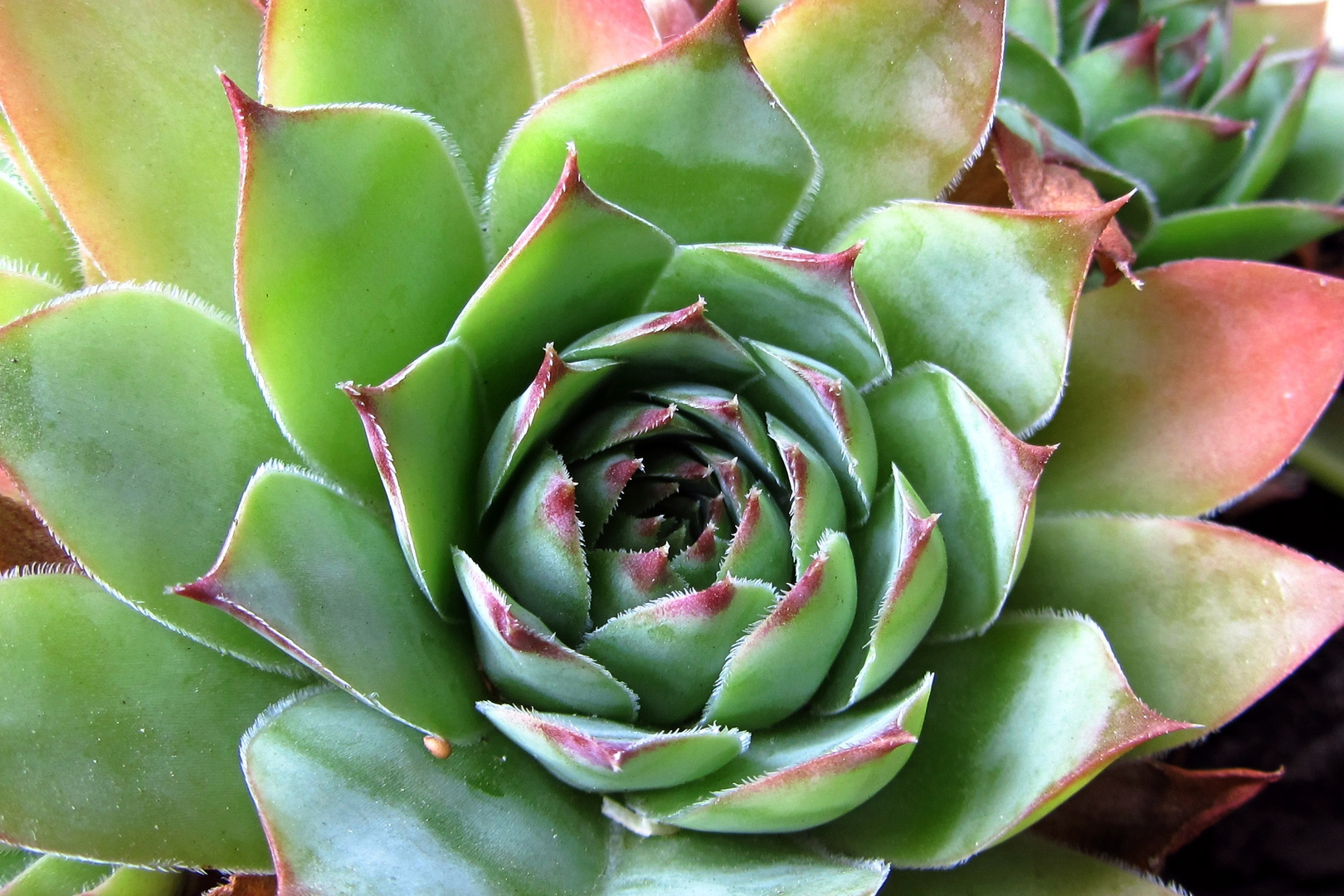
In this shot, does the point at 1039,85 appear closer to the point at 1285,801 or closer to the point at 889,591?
the point at 889,591

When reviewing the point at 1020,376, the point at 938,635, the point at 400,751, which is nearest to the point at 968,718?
the point at 938,635

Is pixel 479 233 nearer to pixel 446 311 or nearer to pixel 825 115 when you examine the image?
pixel 446 311

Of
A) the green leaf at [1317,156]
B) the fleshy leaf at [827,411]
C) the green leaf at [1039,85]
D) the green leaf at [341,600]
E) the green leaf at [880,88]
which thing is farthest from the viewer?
the green leaf at [1317,156]

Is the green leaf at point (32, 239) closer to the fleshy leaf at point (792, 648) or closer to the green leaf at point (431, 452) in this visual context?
the green leaf at point (431, 452)

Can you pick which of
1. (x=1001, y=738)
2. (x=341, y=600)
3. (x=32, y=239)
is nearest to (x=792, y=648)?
(x=1001, y=738)

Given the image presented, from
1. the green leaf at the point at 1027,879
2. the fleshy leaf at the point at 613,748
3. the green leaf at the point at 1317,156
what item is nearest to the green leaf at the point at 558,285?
the fleshy leaf at the point at 613,748

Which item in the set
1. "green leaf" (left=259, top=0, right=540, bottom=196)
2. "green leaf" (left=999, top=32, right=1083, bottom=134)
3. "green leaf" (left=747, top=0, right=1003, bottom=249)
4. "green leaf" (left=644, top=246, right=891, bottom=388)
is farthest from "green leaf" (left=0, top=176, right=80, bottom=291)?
"green leaf" (left=999, top=32, right=1083, bottom=134)
